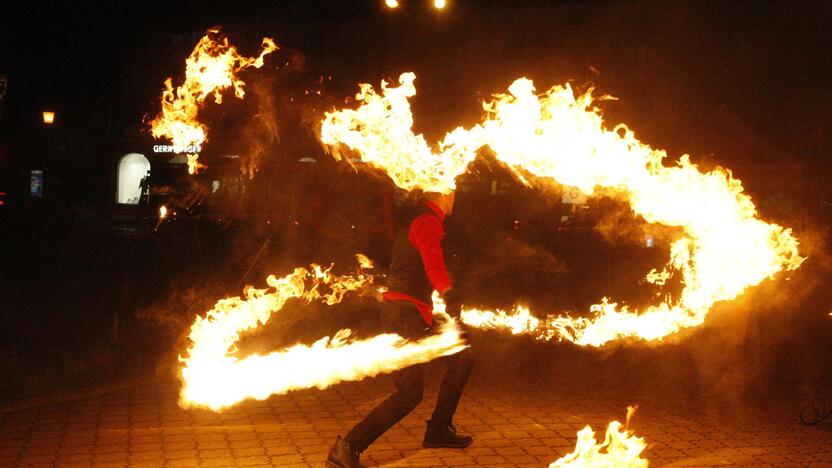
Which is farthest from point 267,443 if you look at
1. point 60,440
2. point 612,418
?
point 612,418

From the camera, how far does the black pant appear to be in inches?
212

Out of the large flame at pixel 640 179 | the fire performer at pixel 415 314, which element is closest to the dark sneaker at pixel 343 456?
the fire performer at pixel 415 314

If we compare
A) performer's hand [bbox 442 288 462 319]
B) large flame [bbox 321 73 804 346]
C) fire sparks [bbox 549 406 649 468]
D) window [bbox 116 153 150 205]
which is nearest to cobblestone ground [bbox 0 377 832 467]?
fire sparks [bbox 549 406 649 468]

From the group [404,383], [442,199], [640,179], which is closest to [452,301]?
[404,383]

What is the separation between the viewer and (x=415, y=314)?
554 centimetres

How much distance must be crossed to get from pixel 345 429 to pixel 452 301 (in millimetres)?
1751

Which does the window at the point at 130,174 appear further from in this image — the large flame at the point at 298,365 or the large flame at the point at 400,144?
the large flame at the point at 298,365

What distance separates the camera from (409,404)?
541 cm

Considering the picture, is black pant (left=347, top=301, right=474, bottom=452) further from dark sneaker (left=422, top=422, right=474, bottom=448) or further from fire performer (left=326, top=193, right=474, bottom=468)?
dark sneaker (left=422, top=422, right=474, bottom=448)

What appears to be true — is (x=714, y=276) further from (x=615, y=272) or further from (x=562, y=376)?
(x=615, y=272)

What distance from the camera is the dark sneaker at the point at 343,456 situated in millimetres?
5340

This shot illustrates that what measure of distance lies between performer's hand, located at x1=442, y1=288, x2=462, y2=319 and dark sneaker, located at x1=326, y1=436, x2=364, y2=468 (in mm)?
1098

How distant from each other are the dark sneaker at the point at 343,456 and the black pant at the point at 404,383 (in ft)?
0.14

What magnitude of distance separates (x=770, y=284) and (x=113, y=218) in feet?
103
